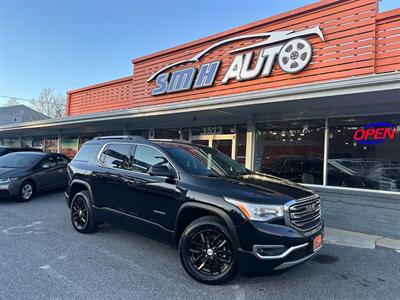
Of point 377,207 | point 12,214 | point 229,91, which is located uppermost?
point 229,91

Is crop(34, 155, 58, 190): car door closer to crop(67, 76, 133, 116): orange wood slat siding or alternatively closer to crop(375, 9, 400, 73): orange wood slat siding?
crop(67, 76, 133, 116): orange wood slat siding

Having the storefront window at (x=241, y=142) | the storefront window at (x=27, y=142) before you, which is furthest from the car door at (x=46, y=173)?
the storefront window at (x=27, y=142)

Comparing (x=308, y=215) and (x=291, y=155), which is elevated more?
(x=291, y=155)

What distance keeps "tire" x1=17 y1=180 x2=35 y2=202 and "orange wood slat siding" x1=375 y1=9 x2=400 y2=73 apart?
397 inches

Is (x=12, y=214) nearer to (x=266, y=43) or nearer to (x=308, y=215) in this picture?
(x=308, y=215)

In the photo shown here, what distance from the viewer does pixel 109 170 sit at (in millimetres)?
5359

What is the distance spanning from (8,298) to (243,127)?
7.25m

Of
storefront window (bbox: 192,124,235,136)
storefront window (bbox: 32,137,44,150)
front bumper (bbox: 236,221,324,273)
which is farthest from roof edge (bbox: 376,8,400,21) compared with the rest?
storefront window (bbox: 32,137,44,150)

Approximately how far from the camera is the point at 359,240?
5.96m

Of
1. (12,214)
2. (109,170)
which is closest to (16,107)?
(12,214)

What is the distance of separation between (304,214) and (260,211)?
2.18ft

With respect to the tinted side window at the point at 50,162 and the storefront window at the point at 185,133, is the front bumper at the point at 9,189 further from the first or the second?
the storefront window at the point at 185,133

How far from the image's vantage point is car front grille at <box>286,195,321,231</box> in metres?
3.57

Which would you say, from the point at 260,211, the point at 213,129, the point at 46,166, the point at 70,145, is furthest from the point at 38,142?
the point at 260,211
